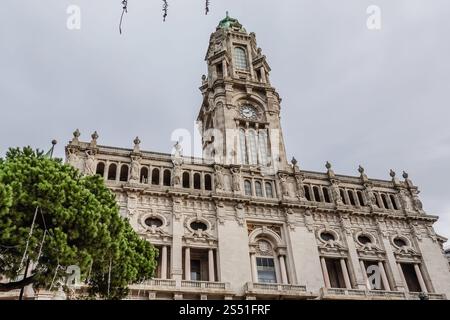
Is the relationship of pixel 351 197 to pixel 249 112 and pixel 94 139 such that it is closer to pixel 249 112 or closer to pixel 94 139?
pixel 249 112

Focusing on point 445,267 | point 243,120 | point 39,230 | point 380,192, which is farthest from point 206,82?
point 39,230

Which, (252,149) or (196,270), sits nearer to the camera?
(196,270)

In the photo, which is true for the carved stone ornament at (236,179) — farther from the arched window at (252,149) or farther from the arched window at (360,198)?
the arched window at (360,198)

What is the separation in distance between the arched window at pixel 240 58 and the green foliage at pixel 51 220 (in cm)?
3707

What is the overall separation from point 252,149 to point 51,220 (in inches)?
1146

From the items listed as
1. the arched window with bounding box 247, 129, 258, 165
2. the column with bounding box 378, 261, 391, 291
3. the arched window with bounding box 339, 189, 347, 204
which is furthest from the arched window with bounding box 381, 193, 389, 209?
the arched window with bounding box 247, 129, 258, 165

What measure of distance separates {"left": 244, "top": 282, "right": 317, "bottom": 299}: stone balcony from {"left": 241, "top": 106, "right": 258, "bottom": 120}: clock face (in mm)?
21119

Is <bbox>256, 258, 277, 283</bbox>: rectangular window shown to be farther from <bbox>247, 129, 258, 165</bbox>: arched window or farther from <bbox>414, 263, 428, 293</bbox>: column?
<bbox>414, 263, 428, 293</bbox>: column

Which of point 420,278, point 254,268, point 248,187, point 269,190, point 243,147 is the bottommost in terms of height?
point 420,278

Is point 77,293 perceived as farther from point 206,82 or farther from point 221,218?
point 206,82

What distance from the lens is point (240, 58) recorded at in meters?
54.0

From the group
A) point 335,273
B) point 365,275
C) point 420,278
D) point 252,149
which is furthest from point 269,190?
point 420,278
